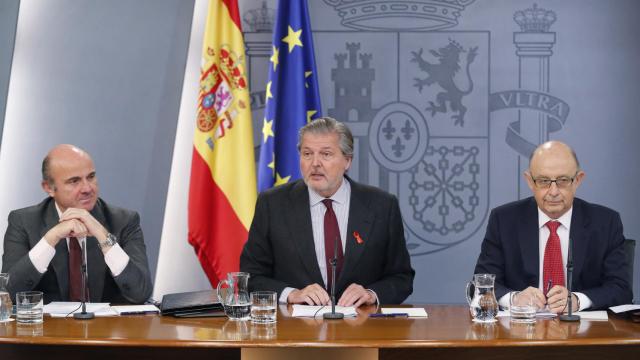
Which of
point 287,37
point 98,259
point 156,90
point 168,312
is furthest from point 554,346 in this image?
point 156,90

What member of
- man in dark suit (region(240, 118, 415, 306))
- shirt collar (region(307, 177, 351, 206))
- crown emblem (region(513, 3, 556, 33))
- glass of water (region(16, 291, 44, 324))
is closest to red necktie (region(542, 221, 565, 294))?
man in dark suit (region(240, 118, 415, 306))

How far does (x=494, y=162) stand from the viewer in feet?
16.0

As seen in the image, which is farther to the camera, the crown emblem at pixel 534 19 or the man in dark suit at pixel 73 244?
the crown emblem at pixel 534 19

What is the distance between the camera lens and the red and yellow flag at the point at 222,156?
15.4 feet

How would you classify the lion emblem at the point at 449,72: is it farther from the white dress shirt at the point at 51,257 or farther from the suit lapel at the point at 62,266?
the suit lapel at the point at 62,266

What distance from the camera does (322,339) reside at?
2.54 metres

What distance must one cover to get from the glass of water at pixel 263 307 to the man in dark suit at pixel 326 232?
621mm

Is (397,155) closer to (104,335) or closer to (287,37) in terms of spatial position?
(287,37)

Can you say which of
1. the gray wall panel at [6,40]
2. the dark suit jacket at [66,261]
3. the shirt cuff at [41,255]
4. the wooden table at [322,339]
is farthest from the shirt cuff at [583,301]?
the gray wall panel at [6,40]

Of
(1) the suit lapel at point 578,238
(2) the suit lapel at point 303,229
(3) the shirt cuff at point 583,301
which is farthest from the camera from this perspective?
(2) the suit lapel at point 303,229

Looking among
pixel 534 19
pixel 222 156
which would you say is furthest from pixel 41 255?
pixel 534 19

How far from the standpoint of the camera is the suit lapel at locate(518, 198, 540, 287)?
3441 millimetres

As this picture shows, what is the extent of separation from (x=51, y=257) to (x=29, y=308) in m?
0.50

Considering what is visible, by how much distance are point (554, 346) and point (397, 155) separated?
2.31 meters
